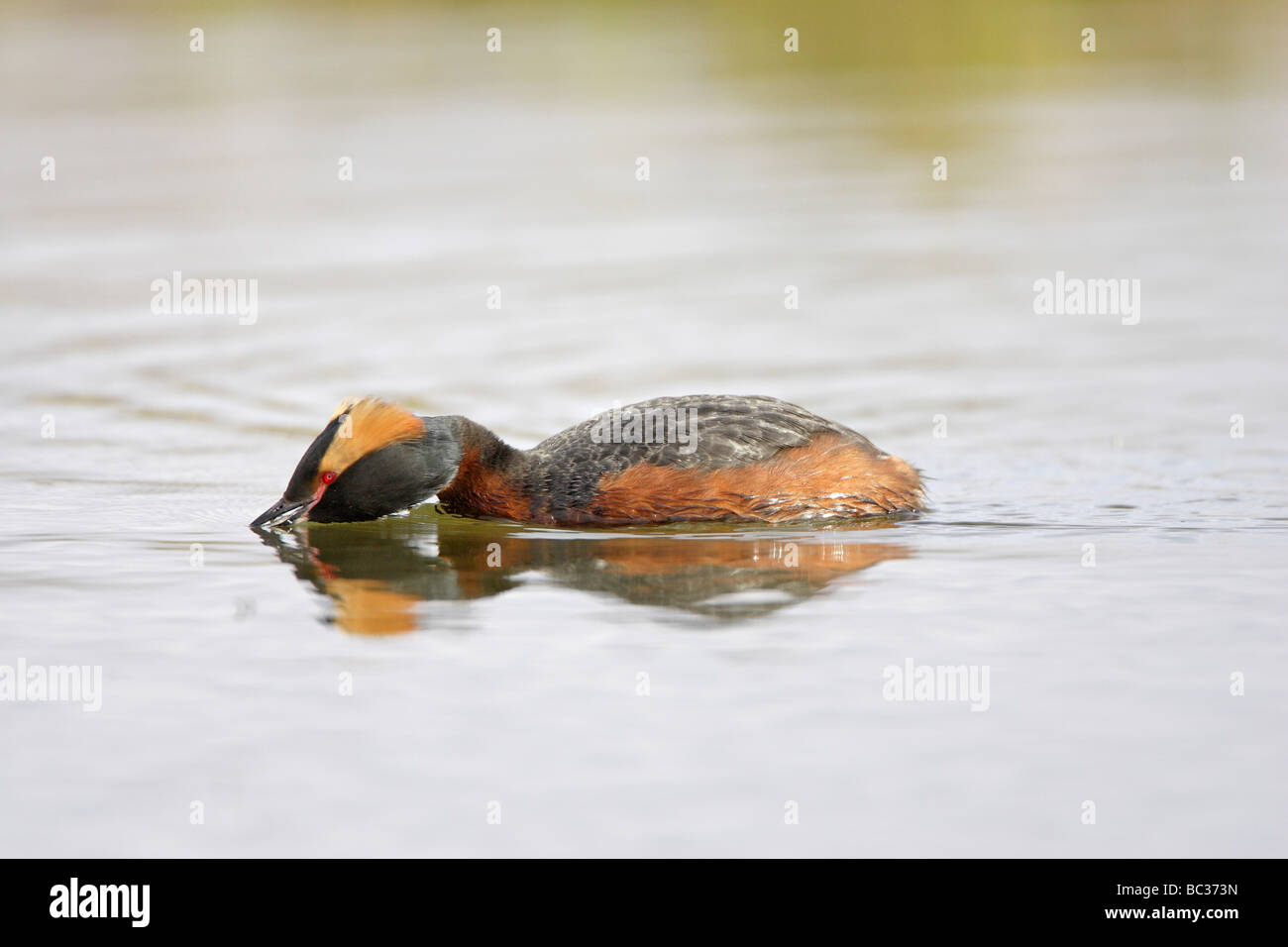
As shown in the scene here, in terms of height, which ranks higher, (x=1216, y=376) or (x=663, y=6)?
(x=663, y=6)

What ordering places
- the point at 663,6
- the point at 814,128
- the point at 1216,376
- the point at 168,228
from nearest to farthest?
1. the point at 1216,376
2. the point at 168,228
3. the point at 814,128
4. the point at 663,6

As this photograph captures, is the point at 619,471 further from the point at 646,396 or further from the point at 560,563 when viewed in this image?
the point at 646,396

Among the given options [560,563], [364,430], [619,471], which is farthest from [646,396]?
[560,563]

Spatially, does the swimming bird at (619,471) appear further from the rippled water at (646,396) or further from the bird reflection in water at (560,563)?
the rippled water at (646,396)

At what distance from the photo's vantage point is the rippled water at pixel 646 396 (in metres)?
7.40

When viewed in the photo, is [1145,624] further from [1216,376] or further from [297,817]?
[1216,376]

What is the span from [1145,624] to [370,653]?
149 inches

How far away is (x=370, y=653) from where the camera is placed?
9078mm

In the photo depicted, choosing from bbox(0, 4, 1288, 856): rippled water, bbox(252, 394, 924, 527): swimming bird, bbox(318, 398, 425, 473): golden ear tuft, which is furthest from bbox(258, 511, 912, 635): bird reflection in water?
bbox(318, 398, 425, 473): golden ear tuft

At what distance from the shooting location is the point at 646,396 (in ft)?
49.7

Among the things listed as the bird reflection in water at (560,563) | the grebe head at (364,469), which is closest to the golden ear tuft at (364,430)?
the grebe head at (364,469)

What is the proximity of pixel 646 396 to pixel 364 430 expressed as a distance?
406 centimetres
